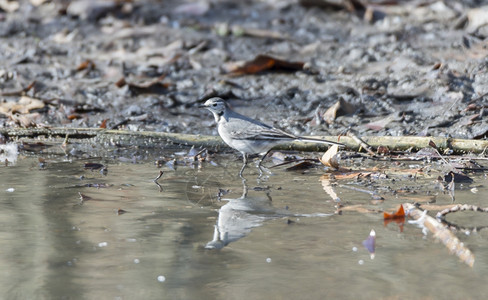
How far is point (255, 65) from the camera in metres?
8.85

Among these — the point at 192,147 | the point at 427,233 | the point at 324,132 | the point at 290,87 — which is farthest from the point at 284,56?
the point at 427,233

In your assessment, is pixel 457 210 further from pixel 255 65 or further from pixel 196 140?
pixel 255 65

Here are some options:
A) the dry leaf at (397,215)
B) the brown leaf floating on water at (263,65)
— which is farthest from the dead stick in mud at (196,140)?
the brown leaf floating on water at (263,65)

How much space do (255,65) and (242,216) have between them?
193 inches

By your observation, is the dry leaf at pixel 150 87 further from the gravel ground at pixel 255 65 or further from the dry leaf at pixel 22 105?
the dry leaf at pixel 22 105

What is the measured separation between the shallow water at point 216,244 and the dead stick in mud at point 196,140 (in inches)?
31.3

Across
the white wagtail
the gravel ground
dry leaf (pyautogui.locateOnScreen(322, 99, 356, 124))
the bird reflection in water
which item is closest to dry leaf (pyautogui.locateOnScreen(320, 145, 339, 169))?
the white wagtail

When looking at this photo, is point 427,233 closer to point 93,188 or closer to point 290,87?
point 93,188

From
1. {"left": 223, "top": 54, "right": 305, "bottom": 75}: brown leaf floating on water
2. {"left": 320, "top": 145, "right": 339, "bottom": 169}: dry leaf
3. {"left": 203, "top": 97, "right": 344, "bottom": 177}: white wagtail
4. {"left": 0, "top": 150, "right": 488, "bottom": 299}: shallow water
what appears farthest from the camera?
{"left": 223, "top": 54, "right": 305, "bottom": 75}: brown leaf floating on water

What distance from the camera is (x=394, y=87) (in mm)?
7938

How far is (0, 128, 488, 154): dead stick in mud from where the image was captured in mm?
5859

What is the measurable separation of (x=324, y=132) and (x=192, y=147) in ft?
4.67

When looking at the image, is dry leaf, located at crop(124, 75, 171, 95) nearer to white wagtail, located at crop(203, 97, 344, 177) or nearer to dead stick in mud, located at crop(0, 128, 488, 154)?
dead stick in mud, located at crop(0, 128, 488, 154)

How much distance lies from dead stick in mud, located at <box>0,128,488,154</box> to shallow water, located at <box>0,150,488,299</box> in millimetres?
795
